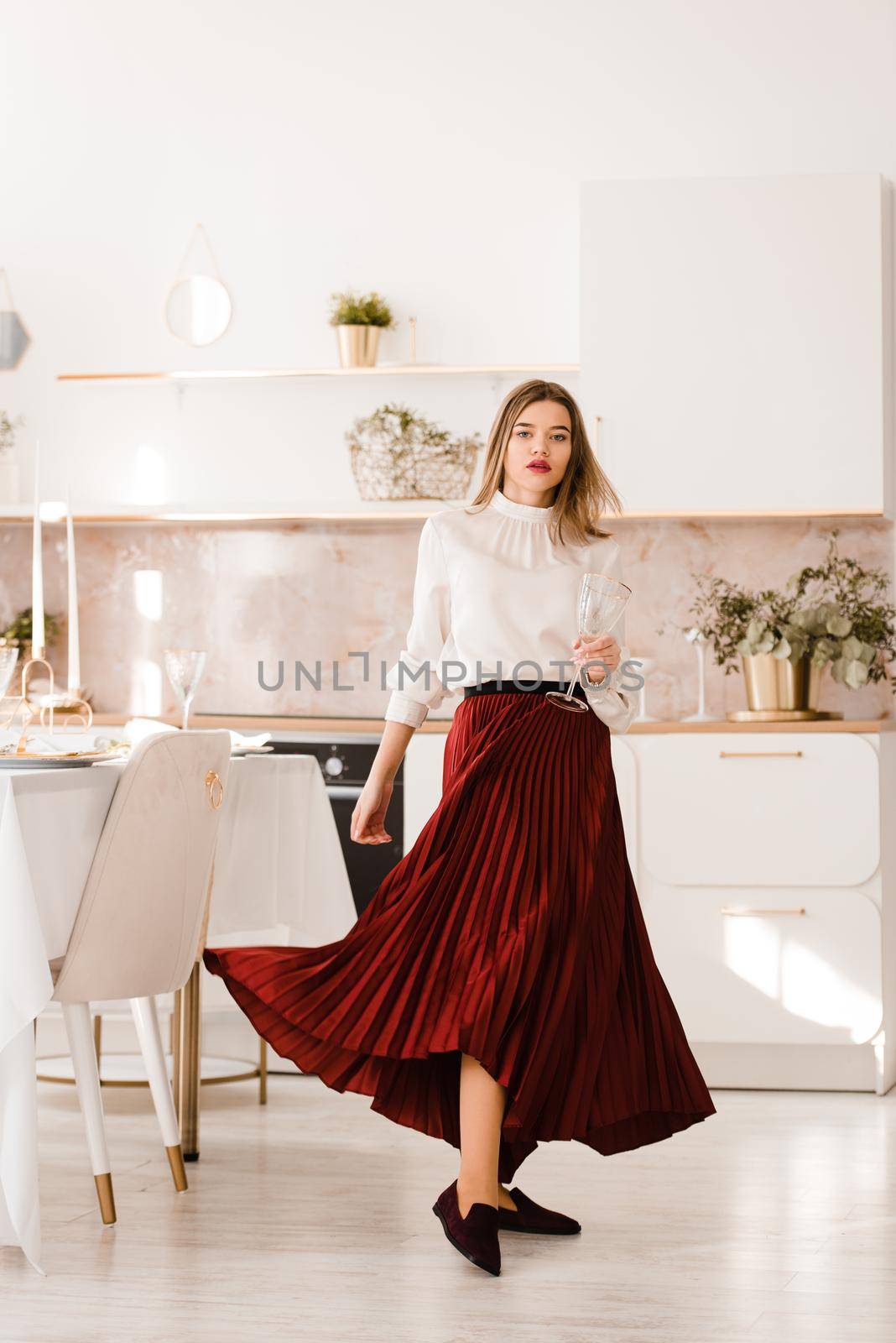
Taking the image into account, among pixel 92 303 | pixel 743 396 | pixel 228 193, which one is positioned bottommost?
pixel 743 396

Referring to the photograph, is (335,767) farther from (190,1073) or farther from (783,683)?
(783,683)

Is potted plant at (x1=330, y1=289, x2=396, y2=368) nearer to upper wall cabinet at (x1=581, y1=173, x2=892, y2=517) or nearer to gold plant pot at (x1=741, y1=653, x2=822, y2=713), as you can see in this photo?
upper wall cabinet at (x1=581, y1=173, x2=892, y2=517)

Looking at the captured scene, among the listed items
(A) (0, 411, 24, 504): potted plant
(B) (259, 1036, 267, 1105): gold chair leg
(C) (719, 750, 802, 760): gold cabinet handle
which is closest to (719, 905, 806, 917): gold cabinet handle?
(C) (719, 750, 802, 760): gold cabinet handle

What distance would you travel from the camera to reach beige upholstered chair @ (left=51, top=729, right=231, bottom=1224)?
2.33 metres

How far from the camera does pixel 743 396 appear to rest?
3836 mm

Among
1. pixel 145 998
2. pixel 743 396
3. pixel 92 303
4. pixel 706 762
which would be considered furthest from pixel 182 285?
pixel 145 998

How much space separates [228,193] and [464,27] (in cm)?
84

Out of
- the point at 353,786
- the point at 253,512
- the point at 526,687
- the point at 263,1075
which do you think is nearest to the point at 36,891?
the point at 526,687

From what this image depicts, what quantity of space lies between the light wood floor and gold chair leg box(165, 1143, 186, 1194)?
0.07ft

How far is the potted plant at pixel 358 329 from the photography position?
418 cm

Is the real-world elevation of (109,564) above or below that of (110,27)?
below

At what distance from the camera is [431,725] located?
12.2ft

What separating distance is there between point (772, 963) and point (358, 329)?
2.04 meters

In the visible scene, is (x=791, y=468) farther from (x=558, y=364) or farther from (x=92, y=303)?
(x=92, y=303)
